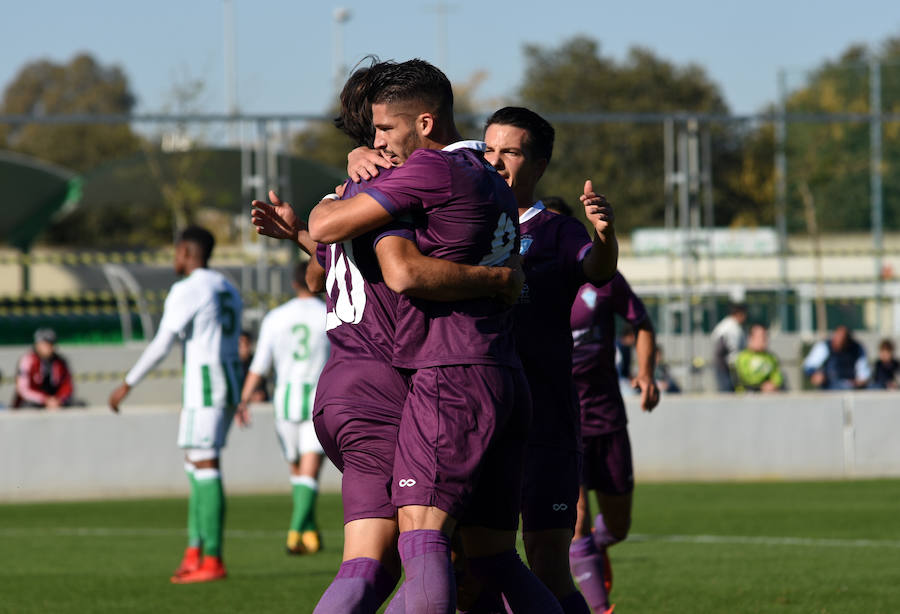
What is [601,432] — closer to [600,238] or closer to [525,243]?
[525,243]

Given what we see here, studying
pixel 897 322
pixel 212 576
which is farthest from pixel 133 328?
pixel 212 576

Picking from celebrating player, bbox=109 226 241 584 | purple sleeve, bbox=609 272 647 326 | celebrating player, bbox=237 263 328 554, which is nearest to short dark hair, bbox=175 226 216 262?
celebrating player, bbox=109 226 241 584

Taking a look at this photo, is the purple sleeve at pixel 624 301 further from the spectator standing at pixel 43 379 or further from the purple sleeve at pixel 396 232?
the spectator standing at pixel 43 379

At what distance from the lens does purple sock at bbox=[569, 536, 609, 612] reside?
6473 mm

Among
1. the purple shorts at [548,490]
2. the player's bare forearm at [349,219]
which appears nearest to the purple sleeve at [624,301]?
the purple shorts at [548,490]

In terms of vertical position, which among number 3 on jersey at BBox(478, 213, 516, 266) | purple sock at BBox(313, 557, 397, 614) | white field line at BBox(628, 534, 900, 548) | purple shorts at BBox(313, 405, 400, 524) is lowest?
white field line at BBox(628, 534, 900, 548)

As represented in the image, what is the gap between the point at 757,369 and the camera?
55.6ft

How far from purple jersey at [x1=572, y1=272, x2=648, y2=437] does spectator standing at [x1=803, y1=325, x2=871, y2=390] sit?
11.9 m

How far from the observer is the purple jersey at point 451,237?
160 inches

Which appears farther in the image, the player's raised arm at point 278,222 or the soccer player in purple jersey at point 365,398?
the player's raised arm at point 278,222

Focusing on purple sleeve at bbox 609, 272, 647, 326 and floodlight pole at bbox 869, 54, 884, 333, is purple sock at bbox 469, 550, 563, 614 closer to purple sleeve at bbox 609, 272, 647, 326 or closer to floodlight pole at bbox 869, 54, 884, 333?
purple sleeve at bbox 609, 272, 647, 326

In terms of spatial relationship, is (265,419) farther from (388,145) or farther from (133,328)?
(388,145)

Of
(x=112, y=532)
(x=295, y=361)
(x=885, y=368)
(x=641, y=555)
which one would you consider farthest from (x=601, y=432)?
(x=885, y=368)

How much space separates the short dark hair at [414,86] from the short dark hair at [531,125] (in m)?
1.03
